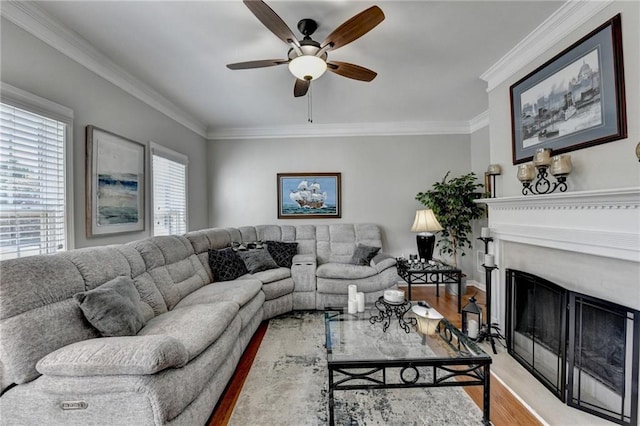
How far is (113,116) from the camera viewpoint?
2639 millimetres

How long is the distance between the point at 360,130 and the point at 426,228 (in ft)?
6.63

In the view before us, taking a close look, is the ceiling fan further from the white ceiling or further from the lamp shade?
the lamp shade

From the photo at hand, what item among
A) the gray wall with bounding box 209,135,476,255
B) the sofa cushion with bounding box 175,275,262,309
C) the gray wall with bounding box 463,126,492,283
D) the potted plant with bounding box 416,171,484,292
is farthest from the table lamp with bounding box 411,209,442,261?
the sofa cushion with bounding box 175,275,262,309

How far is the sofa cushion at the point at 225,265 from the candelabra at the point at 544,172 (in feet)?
9.97

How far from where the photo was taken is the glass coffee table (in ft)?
5.20

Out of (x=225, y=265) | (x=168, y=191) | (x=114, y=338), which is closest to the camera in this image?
(x=114, y=338)

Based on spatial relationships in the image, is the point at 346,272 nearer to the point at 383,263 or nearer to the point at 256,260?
the point at 383,263

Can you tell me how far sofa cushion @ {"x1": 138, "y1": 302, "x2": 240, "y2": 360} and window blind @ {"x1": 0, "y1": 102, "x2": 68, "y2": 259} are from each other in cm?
102

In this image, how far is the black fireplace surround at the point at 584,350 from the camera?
1.57 m

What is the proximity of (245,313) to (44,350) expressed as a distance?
1.34 metres

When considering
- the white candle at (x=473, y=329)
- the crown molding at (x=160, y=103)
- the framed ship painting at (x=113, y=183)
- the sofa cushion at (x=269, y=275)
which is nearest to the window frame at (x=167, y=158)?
the framed ship painting at (x=113, y=183)

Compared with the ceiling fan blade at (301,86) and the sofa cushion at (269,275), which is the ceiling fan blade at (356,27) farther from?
the sofa cushion at (269,275)

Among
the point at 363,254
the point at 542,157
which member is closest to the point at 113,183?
the point at 363,254

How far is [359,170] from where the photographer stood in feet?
15.1
